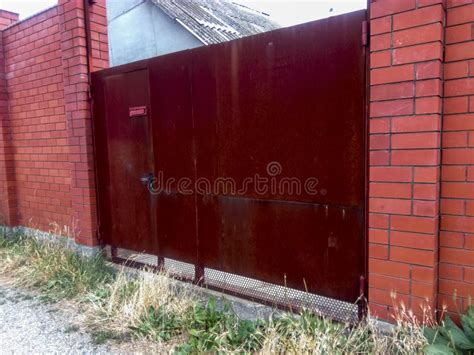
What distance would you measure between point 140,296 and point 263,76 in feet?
6.70

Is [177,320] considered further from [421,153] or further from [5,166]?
[5,166]

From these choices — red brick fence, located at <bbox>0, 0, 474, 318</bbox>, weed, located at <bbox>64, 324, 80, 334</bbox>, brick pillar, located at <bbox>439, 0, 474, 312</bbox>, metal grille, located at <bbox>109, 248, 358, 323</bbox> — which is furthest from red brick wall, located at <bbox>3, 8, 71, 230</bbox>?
brick pillar, located at <bbox>439, 0, 474, 312</bbox>

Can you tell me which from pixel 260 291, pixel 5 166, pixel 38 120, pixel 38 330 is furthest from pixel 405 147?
pixel 5 166

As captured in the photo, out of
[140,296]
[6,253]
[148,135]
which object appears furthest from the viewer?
[6,253]

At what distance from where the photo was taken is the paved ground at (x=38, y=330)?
2719 millimetres

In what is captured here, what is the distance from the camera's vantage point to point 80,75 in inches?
158

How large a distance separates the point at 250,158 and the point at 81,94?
7.41 ft

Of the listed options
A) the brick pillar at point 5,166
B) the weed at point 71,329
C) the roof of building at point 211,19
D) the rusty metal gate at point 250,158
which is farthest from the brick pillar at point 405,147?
the brick pillar at point 5,166

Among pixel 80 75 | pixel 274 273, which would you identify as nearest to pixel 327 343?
pixel 274 273

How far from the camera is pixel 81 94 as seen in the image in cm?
405

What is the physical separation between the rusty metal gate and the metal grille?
14 mm

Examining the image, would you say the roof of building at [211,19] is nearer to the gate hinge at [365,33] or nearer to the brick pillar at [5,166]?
the brick pillar at [5,166]

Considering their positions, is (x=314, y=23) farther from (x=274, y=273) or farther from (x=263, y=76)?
(x=274, y=273)

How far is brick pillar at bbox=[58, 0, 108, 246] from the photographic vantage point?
4016mm
